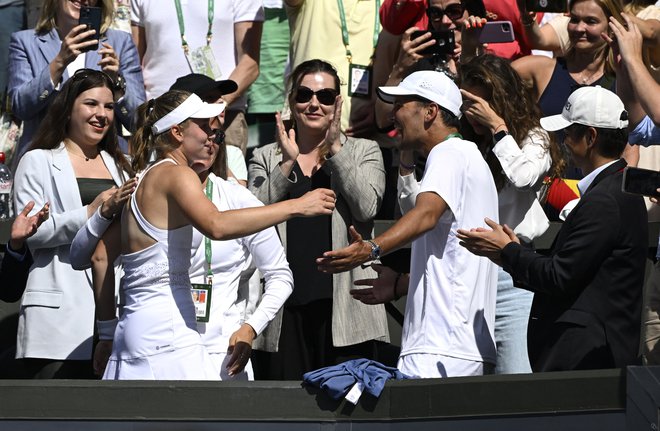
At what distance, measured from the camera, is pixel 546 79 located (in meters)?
7.64

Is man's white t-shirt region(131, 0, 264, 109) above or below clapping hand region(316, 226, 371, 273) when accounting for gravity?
above

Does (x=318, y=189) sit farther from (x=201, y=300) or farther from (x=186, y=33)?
(x=186, y=33)

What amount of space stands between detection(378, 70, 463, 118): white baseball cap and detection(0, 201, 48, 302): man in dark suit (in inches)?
70.1

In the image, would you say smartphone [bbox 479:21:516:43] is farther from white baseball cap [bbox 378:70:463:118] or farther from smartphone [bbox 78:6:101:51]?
smartphone [bbox 78:6:101:51]

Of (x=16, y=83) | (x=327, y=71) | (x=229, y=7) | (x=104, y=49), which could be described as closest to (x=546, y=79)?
(x=327, y=71)

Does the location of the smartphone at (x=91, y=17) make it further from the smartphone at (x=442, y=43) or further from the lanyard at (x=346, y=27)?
the smartphone at (x=442, y=43)

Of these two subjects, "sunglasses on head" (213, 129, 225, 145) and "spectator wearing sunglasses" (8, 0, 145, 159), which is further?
"spectator wearing sunglasses" (8, 0, 145, 159)

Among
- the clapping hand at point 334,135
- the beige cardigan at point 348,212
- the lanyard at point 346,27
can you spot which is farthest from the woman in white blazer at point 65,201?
the lanyard at point 346,27

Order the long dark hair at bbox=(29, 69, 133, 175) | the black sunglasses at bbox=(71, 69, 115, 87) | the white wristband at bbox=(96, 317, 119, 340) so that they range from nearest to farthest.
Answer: the white wristband at bbox=(96, 317, 119, 340), the long dark hair at bbox=(29, 69, 133, 175), the black sunglasses at bbox=(71, 69, 115, 87)

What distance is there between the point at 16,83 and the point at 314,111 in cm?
199

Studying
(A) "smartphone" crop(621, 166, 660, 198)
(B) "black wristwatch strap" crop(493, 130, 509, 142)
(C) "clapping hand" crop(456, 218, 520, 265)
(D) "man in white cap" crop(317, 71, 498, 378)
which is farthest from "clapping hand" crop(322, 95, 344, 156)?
(A) "smartphone" crop(621, 166, 660, 198)

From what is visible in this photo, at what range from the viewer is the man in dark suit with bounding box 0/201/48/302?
5.99 meters

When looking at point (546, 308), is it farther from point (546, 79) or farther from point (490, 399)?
point (546, 79)

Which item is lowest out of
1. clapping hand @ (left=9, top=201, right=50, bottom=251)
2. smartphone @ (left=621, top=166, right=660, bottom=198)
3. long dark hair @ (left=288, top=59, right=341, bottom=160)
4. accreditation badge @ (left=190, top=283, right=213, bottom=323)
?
accreditation badge @ (left=190, top=283, right=213, bottom=323)
